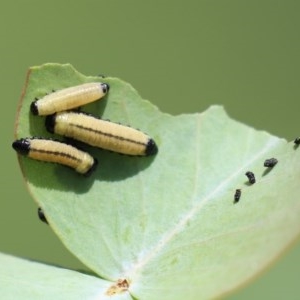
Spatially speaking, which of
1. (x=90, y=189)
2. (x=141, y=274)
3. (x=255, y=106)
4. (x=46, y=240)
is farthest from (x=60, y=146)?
(x=255, y=106)

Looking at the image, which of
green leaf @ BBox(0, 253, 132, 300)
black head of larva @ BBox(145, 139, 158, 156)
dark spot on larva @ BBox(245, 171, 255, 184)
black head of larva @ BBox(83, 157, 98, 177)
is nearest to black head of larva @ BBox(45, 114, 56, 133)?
black head of larva @ BBox(83, 157, 98, 177)

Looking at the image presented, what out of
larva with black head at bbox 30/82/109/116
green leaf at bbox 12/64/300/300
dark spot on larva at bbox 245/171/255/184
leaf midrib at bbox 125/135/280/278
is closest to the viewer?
green leaf at bbox 12/64/300/300

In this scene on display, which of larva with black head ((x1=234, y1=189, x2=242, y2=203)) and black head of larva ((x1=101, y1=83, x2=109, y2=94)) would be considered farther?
black head of larva ((x1=101, y1=83, x2=109, y2=94))

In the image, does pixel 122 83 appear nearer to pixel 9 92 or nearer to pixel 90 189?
pixel 90 189

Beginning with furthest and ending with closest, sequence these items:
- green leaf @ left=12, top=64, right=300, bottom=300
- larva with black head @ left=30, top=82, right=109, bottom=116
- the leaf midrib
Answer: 1. larva with black head @ left=30, top=82, right=109, bottom=116
2. the leaf midrib
3. green leaf @ left=12, top=64, right=300, bottom=300

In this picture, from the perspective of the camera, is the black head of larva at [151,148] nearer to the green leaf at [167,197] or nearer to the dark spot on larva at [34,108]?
the green leaf at [167,197]

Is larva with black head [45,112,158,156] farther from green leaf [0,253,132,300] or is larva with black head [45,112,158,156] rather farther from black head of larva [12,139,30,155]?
green leaf [0,253,132,300]

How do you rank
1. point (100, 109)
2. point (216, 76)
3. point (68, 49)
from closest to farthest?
point (100, 109), point (68, 49), point (216, 76)
